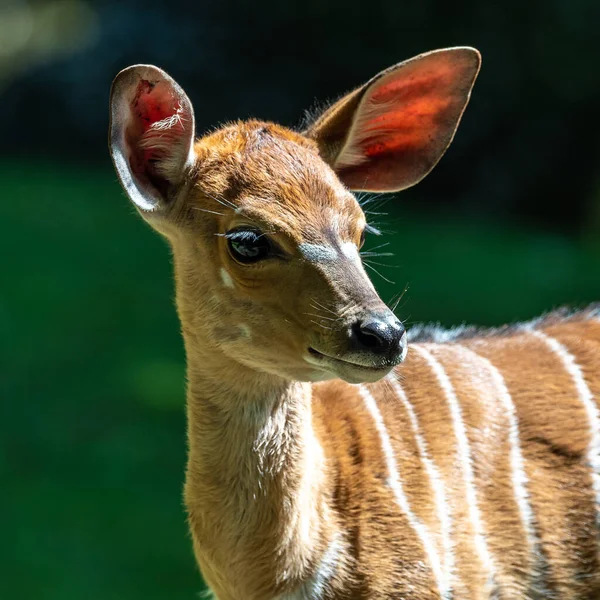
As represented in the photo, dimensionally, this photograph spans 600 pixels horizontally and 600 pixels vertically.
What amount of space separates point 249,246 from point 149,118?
500 mm

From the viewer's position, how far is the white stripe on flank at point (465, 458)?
312 centimetres

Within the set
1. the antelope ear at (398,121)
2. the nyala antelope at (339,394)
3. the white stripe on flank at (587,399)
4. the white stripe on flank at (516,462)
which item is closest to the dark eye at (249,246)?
the nyala antelope at (339,394)

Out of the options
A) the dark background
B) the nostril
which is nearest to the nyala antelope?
the nostril

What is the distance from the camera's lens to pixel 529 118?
1148 centimetres

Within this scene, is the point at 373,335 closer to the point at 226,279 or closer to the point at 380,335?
the point at 380,335

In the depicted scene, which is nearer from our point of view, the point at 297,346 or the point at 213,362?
the point at 297,346

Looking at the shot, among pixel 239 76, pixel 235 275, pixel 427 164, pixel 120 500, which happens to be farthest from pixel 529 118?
pixel 235 275

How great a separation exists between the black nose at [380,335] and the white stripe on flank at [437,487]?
0.51 meters

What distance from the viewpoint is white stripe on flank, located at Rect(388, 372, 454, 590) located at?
304cm

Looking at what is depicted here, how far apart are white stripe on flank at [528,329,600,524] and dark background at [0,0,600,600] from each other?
2511 millimetres

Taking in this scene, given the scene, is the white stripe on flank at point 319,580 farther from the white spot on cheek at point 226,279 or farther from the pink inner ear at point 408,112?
the pink inner ear at point 408,112

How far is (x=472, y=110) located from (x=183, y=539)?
23.3ft

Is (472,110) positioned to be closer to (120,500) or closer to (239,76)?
(239,76)

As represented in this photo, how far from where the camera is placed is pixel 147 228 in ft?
35.6
